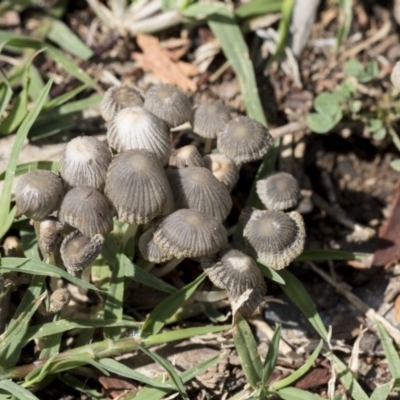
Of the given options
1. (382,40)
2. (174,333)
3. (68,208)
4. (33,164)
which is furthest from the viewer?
(382,40)

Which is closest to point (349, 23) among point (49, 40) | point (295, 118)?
point (295, 118)

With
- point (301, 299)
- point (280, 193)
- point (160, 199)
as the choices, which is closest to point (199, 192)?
point (160, 199)

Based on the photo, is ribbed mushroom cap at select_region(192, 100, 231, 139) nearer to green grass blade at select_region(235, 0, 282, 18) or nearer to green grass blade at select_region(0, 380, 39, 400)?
green grass blade at select_region(235, 0, 282, 18)

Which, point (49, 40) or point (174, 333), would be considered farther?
point (49, 40)

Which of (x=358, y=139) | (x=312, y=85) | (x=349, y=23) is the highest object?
(x=349, y=23)

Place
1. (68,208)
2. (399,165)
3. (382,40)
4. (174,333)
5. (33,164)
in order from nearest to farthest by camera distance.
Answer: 1. (68,208)
2. (174,333)
3. (33,164)
4. (399,165)
5. (382,40)

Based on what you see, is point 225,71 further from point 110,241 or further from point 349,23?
point 110,241
